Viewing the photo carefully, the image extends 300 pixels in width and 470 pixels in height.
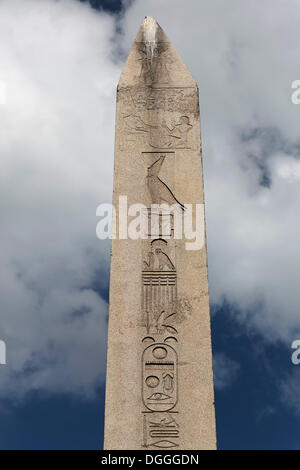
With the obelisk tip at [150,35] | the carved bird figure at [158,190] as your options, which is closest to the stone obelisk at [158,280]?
the carved bird figure at [158,190]

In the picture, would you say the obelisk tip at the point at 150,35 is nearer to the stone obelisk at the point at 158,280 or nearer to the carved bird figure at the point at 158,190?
the stone obelisk at the point at 158,280

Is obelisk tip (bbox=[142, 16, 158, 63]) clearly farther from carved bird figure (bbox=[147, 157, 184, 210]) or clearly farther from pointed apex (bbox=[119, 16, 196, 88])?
carved bird figure (bbox=[147, 157, 184, 210])

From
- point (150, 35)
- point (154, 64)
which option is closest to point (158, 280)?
point (154, 64)

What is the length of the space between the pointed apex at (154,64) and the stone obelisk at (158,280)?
0.02m

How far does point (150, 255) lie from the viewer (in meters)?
8.09

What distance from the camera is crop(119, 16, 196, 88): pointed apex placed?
9117 millimetres

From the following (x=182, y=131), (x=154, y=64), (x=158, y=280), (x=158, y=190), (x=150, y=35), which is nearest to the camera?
(x=158, y=280)

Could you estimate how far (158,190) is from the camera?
27.7 feet

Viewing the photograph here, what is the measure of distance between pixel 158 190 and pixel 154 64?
178 cm

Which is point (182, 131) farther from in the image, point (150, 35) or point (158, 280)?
point (158, 280)
